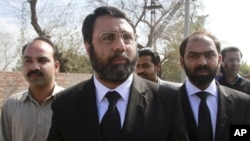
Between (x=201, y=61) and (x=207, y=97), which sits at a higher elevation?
(x=201, y=61)

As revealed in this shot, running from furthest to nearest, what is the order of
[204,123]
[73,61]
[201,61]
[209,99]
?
[73,61]
[201,61]
[209,99]
[204,123]

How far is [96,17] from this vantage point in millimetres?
2316

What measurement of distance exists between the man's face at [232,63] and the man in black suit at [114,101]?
2.81 m

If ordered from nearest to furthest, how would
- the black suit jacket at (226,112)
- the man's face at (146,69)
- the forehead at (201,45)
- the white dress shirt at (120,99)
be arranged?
the white dress shirt at (120,99) < the black suit jacket at (226,112) < the forehead at (201,45) < the man's face at (146,69)

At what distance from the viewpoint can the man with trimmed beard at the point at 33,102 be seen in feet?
9.09

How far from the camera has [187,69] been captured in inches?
115

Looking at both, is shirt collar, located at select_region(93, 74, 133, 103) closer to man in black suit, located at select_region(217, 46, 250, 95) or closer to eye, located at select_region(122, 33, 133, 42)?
eye, located at select_region(122, 33, 133, 42)

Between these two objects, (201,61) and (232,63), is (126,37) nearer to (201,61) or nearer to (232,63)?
(201,61)

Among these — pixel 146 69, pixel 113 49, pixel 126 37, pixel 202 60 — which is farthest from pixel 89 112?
pixel 146 69

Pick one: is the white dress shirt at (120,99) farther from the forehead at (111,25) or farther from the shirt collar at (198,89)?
the shirt collar at (198,89)

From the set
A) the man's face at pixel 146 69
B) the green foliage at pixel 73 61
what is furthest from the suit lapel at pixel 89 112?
the green foliage at pixel 73 61

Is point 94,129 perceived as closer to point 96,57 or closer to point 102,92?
point 102,92

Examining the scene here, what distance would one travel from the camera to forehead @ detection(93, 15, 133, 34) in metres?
2.21

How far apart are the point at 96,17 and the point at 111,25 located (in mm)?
154
